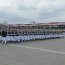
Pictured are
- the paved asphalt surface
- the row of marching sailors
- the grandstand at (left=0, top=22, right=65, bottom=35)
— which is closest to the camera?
the paved asphalt surface

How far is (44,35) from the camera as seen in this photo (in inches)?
1323

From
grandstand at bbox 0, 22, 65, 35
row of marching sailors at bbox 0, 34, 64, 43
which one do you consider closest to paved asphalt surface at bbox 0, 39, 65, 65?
row of marching sailors at bbox 0, 34, 64, 43

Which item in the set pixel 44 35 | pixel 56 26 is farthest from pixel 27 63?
pixel 56 26

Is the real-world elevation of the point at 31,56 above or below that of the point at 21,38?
below

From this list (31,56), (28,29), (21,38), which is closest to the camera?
(31,56)

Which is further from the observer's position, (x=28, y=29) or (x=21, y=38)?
(x=28, y=29)

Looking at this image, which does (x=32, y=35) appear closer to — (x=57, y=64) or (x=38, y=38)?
(x=38, y=38)

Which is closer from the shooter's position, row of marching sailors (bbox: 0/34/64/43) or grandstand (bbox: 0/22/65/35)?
row of marching sailors (bbox: 0/34/64/43)

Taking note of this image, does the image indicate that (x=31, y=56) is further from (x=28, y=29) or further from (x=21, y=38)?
(x=28, y=29)

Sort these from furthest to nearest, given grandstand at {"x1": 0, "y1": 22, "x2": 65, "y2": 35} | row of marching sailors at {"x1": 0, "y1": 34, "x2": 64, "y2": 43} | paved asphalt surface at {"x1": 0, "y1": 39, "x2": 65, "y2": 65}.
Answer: grandstand at {"x1": 0, "y1": 22, "x2": 65, "y2": 35} < row of marching sailors at {"x1": 0, "y1": 34, "x2": 64, "y2": 43} < paved asphalt surface at {"x1": 0, "y1": 39, "x2": 65, "y2": 65}

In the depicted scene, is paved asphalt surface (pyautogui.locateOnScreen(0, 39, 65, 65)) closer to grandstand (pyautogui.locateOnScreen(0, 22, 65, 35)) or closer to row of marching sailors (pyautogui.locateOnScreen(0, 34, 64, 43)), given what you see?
row of marching sailors (pyautogui.locateOnScreen(0, 34, 64, 43))

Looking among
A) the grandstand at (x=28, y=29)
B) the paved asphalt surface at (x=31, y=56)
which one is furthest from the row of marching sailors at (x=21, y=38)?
the paved asphalt surface at (x=31, y=56)

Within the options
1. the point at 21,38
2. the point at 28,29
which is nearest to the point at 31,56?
the point at 21,38

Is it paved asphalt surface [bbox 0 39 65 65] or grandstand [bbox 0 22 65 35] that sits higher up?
grandstand [bbox 0 22 65 35]
